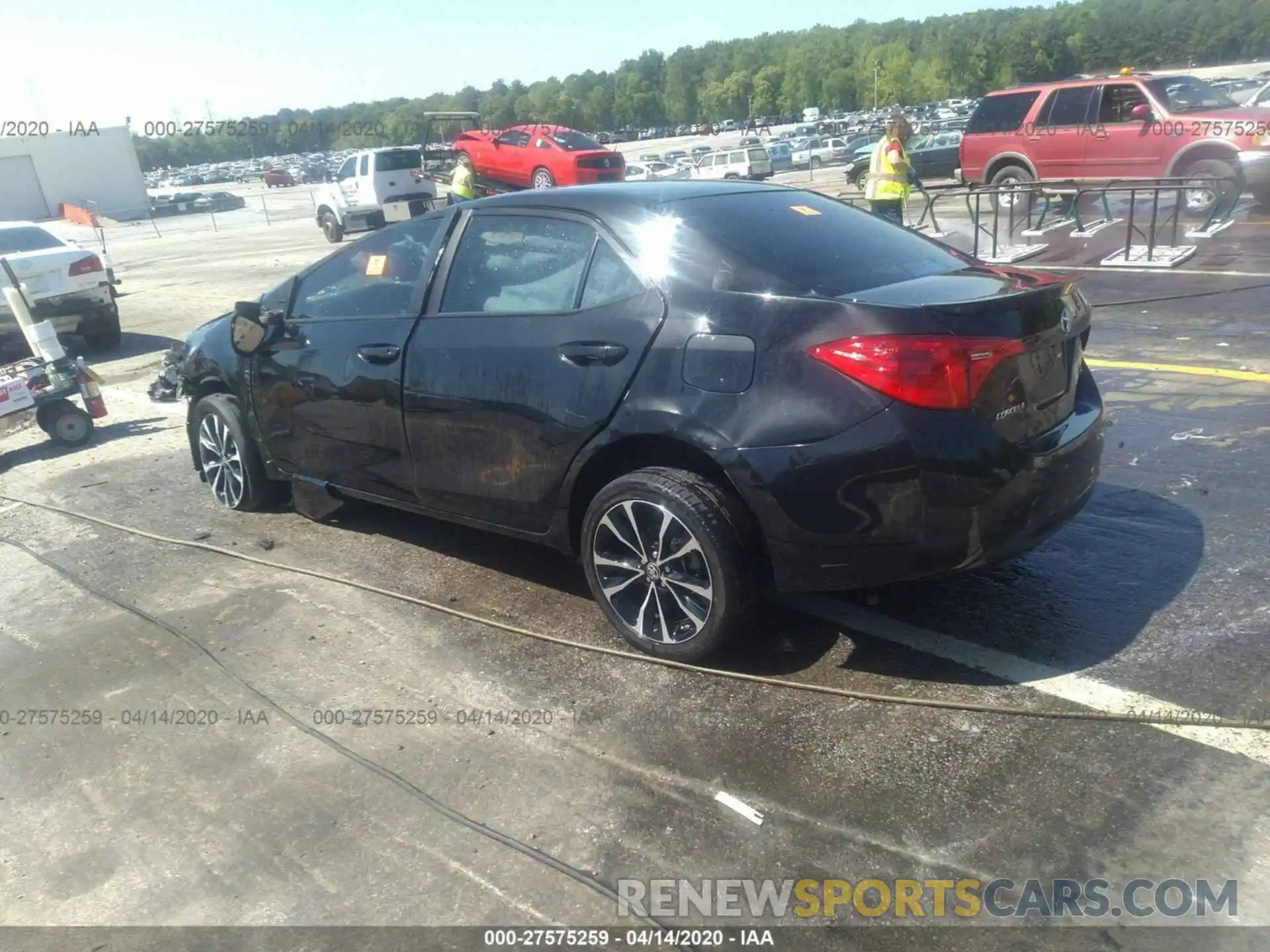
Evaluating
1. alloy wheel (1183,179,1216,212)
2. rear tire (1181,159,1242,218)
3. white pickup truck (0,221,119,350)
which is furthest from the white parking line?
alloy wheel (1183,179,1216,212)

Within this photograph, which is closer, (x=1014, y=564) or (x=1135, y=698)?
(x=1135, y=698)

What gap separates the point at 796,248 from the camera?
12.6ft

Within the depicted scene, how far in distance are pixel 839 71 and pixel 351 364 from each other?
125 m

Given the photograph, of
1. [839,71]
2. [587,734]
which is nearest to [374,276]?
[587,734]

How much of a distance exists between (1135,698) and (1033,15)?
133 metres

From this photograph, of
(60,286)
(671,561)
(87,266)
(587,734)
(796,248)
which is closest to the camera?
A: (587,734)

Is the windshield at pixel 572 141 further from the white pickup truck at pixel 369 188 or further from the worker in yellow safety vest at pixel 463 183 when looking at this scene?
the worker in yellow safety vest at pixel 463 183

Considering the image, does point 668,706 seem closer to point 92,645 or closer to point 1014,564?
point 1014,564

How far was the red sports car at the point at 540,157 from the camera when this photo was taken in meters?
23.4

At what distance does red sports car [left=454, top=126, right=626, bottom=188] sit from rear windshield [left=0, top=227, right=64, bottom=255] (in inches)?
475

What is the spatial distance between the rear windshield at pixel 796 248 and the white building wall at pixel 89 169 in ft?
173

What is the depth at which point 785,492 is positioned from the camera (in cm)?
339

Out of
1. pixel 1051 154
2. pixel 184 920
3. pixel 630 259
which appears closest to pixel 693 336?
pixel 630 259

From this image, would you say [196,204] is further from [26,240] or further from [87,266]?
[87,266]
